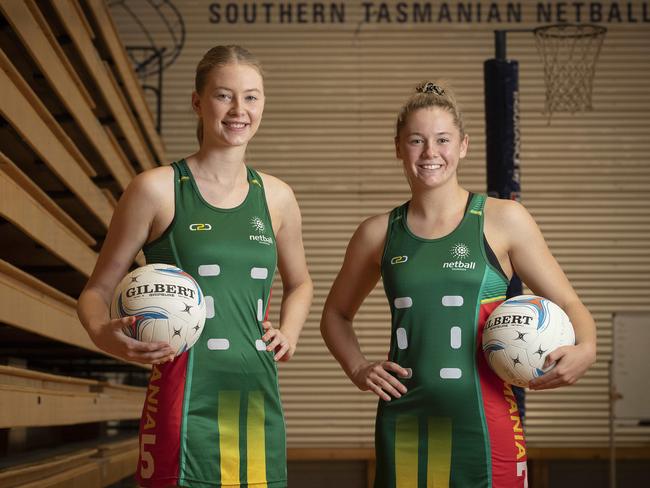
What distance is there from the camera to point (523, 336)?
2924mm

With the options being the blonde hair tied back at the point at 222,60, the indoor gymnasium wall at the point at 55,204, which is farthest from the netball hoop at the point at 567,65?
the blonde hair tied back at the point at 222,60

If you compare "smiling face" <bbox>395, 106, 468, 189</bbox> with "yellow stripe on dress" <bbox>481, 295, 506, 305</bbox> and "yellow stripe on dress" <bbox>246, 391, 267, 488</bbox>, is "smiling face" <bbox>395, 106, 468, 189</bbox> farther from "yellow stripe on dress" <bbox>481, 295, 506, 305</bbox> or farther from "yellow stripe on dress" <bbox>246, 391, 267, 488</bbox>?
"yellow stripe on dress" <bbox>246, 391, 267, 488</bbox>

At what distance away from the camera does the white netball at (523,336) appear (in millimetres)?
2932

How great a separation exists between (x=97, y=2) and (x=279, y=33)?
5064mm

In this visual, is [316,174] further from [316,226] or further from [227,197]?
[227,197]

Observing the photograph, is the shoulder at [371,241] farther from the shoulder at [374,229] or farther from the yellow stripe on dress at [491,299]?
the yellow stripe on dress at [491,299]

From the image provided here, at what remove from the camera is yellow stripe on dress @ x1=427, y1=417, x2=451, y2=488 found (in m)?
3.11

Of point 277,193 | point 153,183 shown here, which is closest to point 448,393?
point 277,193

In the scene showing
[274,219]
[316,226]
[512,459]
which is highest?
[316,226]

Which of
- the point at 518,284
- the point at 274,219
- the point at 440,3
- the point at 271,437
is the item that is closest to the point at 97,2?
the point at 518,284

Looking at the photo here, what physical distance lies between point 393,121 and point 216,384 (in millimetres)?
8997

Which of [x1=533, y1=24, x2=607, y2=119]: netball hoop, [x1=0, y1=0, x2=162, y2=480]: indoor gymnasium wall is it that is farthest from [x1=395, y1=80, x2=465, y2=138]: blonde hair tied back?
[x1=533, y1=24, x2=607, y2=119]: netball hoop

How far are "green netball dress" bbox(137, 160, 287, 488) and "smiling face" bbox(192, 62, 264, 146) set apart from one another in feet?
0.84

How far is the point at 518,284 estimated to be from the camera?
6.84 m
